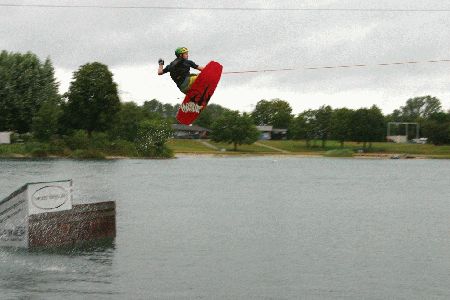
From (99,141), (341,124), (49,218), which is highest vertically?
(341,124)

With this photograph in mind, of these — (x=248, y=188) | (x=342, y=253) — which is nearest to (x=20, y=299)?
(x=342, y=253)

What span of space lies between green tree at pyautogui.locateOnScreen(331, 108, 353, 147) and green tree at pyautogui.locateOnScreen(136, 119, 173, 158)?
46.1 metres

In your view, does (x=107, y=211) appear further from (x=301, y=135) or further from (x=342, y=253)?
(x=301, y=135)

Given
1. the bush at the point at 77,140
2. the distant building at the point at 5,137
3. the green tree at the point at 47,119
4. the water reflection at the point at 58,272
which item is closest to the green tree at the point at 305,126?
the bush at the point at 77,140

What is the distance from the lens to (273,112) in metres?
189

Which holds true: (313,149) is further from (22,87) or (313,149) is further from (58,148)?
(22,87)

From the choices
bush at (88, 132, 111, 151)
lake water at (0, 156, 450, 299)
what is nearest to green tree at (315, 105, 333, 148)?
bush at (88, 132, 111, 151)

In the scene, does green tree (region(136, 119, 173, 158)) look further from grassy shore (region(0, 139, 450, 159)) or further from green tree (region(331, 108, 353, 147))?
green tree (region(331, 108, 353, 147))

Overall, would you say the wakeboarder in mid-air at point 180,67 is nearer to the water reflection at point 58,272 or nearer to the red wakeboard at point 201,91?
the red wakeboard at point 201,91

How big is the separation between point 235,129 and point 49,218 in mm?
124731

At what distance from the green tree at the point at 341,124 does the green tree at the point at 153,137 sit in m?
46.1

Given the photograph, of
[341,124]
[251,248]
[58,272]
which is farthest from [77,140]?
[58,272]

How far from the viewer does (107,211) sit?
3997 centimetres

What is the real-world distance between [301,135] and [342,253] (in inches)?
5432
